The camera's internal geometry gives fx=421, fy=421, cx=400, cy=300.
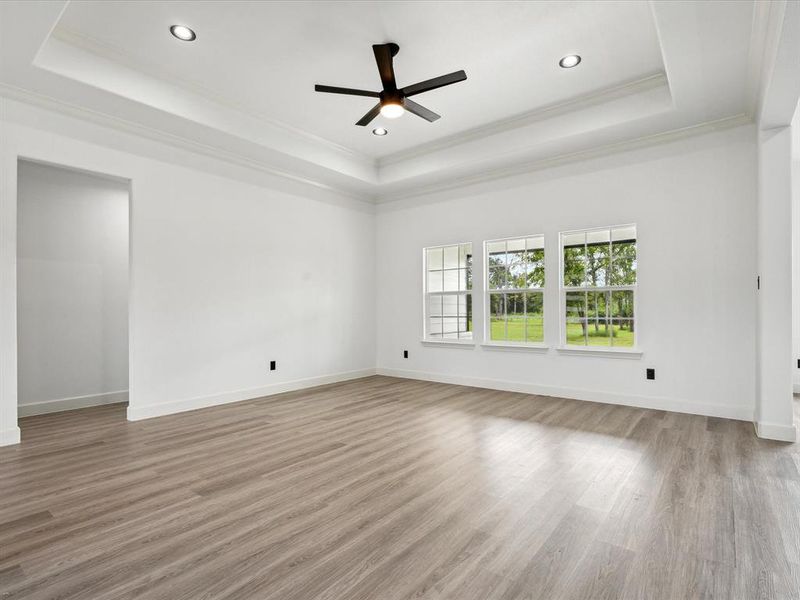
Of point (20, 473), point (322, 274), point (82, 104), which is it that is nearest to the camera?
point (20, 473)

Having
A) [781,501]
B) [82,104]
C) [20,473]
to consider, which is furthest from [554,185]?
[20,473]

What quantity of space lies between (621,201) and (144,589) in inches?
208

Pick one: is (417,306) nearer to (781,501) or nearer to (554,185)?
(554,185)

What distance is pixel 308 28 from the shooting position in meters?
3.34

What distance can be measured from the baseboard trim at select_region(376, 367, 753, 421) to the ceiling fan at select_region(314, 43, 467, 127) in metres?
3.55

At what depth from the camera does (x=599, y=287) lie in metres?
5.03

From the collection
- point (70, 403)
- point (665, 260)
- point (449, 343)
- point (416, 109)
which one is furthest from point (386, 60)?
point (70, 403)

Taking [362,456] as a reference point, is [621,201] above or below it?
above

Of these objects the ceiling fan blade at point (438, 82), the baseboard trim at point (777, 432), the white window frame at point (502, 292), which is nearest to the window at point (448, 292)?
the white window frame at point (502, 292)

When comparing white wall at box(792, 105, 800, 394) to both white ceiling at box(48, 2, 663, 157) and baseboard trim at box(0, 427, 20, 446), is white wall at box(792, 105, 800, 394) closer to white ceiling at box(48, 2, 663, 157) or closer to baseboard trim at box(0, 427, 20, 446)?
white ceiling at box(48, 2, 663, 157)

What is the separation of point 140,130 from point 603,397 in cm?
583

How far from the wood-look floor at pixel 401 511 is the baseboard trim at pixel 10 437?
0.55 ft

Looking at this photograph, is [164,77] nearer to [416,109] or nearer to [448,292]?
[416,109]

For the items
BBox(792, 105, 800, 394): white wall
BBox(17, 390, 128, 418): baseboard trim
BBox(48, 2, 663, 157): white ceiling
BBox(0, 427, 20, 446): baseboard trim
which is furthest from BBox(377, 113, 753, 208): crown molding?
BBox(0, 427, 20, 446): baseboard trim
